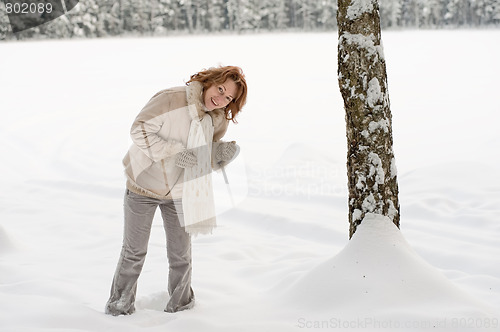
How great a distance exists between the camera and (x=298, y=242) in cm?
525

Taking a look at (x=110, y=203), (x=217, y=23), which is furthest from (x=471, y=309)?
(x=217, y=23)

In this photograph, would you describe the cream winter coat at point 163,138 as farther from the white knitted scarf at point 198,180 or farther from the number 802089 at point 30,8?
the number 802089 at point 30,8

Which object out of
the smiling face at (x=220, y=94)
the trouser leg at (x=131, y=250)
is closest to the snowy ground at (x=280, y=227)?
the trouser leg at (x=131, y=250)

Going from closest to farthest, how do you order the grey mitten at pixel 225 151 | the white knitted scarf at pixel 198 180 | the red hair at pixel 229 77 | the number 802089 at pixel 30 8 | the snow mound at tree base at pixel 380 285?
the snow mound at tree base at pixel 380 285
the red hair at pixel 229 77
the white knitted scarf at pixel 198 180
the grey mitten at pixel 225 151
the number 802089 at pixel 30 8

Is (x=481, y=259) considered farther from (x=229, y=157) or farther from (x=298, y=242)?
(x=229, y=157)

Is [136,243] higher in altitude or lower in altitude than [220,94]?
lower

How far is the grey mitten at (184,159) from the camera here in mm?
3027

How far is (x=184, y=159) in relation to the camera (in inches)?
119

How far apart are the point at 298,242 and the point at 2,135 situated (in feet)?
35.4

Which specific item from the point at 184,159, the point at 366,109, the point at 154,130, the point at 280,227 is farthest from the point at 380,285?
the point at 280,227

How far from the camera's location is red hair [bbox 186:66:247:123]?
2945mm

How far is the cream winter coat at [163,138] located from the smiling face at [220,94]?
54 millimetres

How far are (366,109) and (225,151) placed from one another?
95 cm

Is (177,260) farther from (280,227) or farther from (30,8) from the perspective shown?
(30,8)
